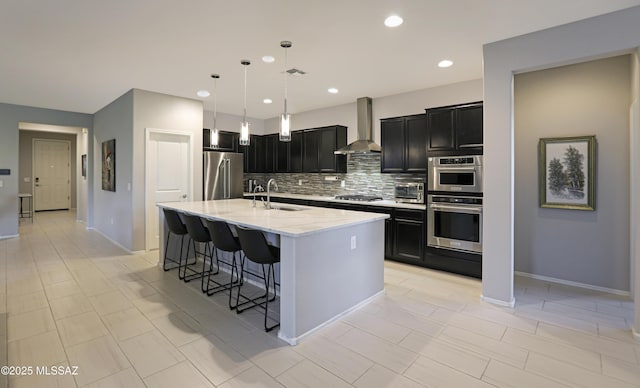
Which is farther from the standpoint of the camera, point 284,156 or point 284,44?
point 284,156

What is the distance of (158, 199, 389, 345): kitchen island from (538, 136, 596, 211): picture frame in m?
2.16

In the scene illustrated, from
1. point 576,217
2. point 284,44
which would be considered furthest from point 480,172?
point 284,44

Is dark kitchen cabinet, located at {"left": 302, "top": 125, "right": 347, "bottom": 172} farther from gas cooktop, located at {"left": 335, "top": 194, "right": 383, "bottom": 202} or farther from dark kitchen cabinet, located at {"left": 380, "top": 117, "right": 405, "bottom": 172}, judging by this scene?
dark kitchen cabinet, located at {"left": 380, "top": 117, "right": 405, "bottom": 172}

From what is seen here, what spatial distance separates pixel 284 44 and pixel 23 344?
3.34m

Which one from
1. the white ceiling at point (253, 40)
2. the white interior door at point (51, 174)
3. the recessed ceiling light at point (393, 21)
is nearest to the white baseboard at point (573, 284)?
the white ceiling at point (253, 40)

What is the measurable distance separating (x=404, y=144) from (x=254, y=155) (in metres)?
3.60

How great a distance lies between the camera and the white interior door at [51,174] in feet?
32.6

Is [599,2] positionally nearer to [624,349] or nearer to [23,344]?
[624,349]

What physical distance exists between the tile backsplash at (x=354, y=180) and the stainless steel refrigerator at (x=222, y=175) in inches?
51.0

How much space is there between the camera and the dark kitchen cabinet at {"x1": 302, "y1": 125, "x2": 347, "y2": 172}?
595 cm

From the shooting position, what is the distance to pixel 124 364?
2.20m

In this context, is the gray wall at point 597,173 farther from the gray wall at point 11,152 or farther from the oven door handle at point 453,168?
the gray wall at point 11,152

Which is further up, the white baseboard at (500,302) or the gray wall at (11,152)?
the gray wall at (11,152)

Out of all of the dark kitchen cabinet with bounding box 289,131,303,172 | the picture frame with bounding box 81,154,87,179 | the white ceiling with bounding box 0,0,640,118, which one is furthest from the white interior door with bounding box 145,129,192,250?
the picture frame with bounding box 81,154,87,179
